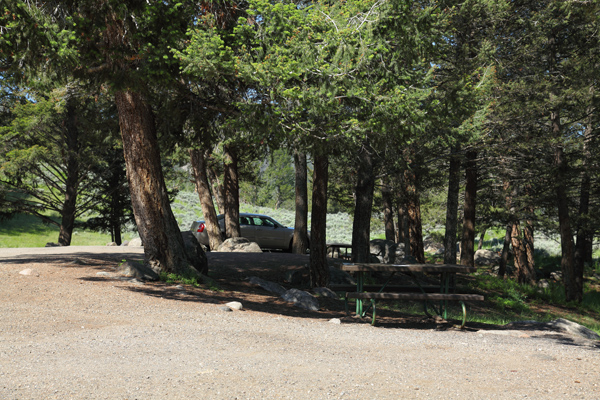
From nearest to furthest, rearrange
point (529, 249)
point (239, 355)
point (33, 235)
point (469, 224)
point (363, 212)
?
1. point (239, 355)
2. point (363, 212)
3. point (469, 224)
4. point (529, 249)
5. point (33, 235)

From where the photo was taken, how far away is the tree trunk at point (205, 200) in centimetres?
1692

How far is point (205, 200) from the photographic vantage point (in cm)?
1703

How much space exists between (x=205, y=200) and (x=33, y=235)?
828 inches

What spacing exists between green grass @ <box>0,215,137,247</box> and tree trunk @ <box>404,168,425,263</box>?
62.8 ft

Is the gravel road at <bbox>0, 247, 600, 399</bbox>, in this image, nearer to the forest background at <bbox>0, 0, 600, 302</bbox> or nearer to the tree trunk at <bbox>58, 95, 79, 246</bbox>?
the forest background at <bbox>0, 0, 600, 302</bbox>

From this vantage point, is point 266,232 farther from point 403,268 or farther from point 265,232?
point 403,268

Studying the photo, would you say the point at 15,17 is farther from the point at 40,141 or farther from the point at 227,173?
the point at 40,141

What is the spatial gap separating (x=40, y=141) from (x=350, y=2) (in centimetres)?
1610

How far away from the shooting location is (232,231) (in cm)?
1811

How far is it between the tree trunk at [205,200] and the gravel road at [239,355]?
378 inches

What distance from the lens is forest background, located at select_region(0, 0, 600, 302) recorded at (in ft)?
23.4

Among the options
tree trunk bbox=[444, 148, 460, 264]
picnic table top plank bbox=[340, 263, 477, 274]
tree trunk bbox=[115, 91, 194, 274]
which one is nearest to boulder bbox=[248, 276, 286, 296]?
tree trunk bbox=[115, 91, 194, 274]

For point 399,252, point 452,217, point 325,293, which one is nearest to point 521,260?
point 399,252

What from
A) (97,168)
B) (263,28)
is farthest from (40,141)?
(263,28)
